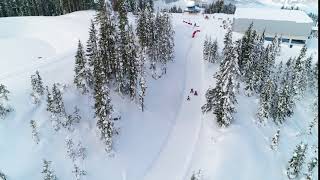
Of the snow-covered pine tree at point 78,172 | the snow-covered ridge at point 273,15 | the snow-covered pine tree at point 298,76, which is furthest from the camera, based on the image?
the snow-covered ridge at point 273,15

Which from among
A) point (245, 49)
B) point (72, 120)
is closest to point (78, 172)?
point (72, 120)

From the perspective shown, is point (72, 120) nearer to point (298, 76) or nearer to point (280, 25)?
point (298, 76)

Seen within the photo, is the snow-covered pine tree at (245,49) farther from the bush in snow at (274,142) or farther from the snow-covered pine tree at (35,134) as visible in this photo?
the snow-covered pine tree at (35,134)

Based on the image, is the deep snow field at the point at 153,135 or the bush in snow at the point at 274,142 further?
the bush in snow at the point at 274,142

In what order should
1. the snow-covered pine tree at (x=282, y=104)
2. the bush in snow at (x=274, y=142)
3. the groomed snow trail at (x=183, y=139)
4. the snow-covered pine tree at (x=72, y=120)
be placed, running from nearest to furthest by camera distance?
the snow-covered pine tree at (x=72, y=120) → the groomed snow trail at (x=183, y=139) → the bush in snow at (x=274, y=142) → the snow-covered pine tree at (x=282, y=104)

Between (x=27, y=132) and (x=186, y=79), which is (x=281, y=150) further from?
(x=27, y=132)

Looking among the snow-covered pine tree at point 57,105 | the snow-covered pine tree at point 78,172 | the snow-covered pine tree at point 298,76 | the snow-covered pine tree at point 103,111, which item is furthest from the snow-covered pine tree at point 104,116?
the snow-covered pine tree at point 298,76


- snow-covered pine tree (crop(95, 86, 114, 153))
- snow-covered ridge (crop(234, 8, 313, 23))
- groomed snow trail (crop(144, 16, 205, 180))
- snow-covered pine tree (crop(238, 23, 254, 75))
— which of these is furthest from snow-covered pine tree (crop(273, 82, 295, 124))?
snow-covered ridge (crop(234, 8, 313, 23))
